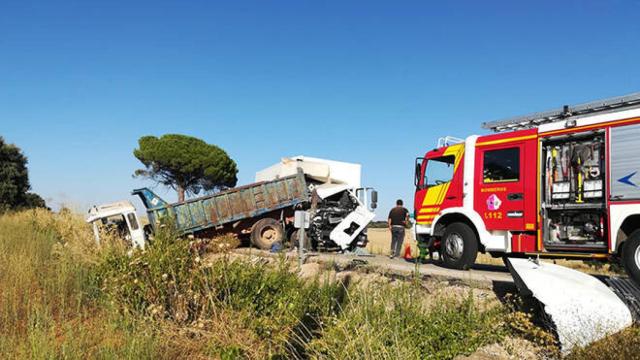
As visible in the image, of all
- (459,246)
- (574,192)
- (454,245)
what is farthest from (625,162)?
(454,245)

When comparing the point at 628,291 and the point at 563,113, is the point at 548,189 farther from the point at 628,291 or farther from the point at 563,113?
the point at 628,291

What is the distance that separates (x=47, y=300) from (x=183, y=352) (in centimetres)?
182

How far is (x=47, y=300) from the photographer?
473 centimetres

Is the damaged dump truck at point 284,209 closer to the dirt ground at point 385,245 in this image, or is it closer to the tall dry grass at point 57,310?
the dirt ground at point 385,245

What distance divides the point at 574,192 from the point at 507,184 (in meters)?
1.04

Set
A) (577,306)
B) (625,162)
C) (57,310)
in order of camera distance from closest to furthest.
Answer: (57,310) → (577,306) → (625,162)

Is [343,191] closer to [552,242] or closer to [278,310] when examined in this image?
[552,242]

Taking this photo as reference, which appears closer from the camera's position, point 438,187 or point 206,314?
point 206,314

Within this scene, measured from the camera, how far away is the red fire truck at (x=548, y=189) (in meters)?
6.52

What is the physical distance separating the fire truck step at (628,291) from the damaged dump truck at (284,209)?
8733 millimetres

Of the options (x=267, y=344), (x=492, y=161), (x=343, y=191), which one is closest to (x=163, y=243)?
(x=267, y=344)

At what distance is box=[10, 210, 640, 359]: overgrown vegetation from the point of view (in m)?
3.75

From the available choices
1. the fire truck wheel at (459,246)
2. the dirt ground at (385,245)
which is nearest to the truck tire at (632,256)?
the fire truck wheel at (459,246)

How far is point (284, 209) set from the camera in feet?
52.2
